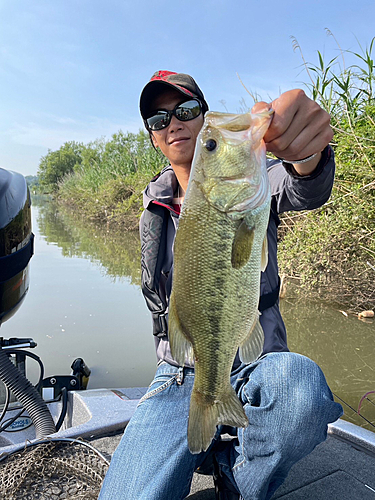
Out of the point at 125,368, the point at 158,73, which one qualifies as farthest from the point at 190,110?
the point at 125,368

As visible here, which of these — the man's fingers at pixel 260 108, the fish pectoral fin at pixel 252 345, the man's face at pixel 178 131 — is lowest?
the fish pectoral fin at pixel 252 345

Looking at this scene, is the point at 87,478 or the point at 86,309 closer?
the point at 87,478

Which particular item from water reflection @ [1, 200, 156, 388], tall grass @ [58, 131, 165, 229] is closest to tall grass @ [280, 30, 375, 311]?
water reflection @ [1, 200, 156, 388]

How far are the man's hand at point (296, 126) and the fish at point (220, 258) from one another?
6 cm

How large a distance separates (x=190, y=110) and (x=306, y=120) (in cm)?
101

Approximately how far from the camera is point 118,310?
712 centimetres

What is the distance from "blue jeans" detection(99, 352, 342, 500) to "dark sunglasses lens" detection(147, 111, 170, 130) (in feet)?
4.42

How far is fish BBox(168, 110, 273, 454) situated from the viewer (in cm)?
126

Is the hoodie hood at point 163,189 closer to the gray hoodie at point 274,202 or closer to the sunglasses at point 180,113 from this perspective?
the gray hoodie at point 274,202

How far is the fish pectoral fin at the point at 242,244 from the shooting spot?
Answer: 4.22 feet

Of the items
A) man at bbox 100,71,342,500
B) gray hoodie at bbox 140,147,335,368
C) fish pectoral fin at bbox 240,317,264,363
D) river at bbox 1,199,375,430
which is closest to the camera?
fish pectoral fin at bbox 240,317,264,363

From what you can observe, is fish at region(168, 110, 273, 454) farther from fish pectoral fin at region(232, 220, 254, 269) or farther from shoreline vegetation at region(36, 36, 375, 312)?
shoreline vegetation at region(36, 36, 375, 312)

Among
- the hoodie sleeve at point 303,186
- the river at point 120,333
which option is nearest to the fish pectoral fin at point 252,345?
the hoodie sleeve at point 303,186

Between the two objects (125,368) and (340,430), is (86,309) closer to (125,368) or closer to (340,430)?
(125,368)
